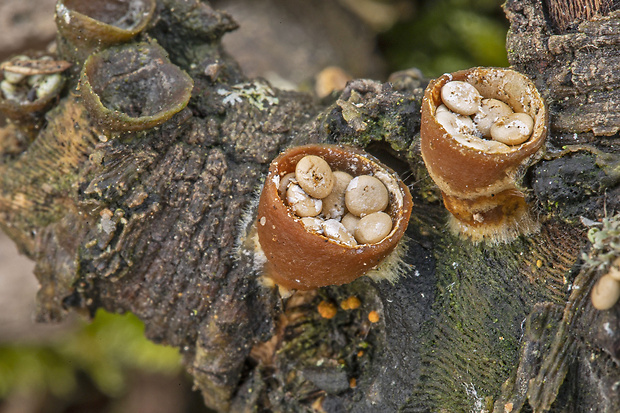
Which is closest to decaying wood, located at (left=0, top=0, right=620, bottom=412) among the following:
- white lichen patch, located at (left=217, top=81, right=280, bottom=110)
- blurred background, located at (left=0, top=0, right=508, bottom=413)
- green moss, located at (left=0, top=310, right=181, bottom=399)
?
white lichen patch, located at (left=217, top=81, right=280, bottom=110)

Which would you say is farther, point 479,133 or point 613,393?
point 479,133

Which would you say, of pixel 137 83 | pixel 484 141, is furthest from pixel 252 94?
pixel 484 141

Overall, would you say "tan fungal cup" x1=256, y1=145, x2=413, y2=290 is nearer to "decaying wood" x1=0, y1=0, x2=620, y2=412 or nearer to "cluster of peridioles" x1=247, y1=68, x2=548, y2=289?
"cluster of peridioles" x1=247, y1=68, x2=548, y2=289

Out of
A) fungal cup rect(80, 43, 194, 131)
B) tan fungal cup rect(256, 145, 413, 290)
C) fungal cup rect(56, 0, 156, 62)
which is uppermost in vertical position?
fungal cup rect(56, 0, 156, 62)

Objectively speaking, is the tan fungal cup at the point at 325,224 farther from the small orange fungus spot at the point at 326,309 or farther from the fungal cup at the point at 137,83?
the fungal cup at the point at 137,83

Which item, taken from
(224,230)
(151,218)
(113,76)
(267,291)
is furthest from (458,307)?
(113,76)

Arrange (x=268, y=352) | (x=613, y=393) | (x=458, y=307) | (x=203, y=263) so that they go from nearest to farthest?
(x=613, y=393)
(x=458, y=307)
(x=203, y=263)
(x=268, y=352)

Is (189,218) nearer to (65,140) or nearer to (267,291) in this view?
(267,291)
